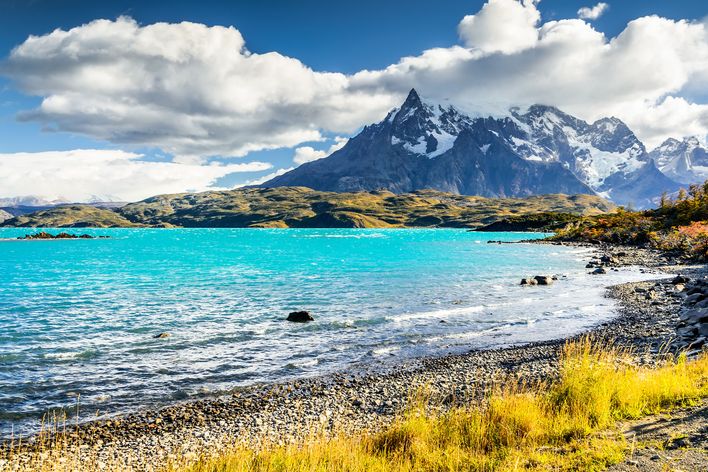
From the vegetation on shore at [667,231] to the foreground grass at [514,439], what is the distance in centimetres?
8722

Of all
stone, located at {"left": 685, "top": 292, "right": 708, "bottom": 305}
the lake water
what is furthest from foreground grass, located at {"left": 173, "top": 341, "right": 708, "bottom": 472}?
stone, located at {"left": 685, "top": 292, "right": 708, "bottom": 305}

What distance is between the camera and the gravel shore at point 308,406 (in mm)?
16984

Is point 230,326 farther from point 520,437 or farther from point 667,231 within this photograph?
point 667,231

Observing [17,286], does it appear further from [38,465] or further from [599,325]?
[599,325]

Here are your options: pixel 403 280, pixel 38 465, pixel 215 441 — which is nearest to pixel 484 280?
pixel 403 280

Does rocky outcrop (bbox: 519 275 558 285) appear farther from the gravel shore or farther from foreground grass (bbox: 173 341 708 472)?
foreground grass (bbox: 173 341 708 472)

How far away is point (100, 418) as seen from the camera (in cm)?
1986

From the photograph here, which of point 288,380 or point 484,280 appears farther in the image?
point 484,280

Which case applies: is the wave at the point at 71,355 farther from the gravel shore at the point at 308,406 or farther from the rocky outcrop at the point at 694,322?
the rocky outcrop at the point at 694,322

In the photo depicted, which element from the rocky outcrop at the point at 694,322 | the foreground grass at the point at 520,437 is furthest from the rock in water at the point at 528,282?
the foreground grass at the point at 520,437

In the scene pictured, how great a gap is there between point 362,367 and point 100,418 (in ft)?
45.9

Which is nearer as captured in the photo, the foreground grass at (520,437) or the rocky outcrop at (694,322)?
the foreground grass at (520,437)

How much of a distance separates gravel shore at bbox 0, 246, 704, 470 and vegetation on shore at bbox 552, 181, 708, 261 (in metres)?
78.8

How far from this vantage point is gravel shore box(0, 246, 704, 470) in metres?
17.0
